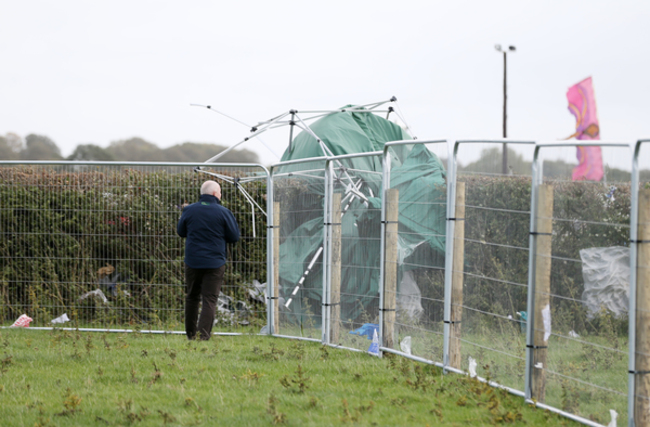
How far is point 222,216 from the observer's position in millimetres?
7984

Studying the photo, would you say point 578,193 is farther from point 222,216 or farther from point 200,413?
point 222,216

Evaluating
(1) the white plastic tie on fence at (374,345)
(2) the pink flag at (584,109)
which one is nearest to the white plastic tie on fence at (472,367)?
(1) the white plastic tie on fence at (374,345)

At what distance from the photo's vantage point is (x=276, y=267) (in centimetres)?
876

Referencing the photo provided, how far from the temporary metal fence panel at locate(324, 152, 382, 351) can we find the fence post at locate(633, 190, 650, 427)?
324 cm

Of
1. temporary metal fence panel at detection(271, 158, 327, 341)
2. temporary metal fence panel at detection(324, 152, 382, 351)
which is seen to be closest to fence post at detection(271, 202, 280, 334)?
temporary metal fence panel at detection(271, 158, 327, 341)

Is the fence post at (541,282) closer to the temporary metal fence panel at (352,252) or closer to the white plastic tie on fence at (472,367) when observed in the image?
the white plastic tie on fence at (472,367)

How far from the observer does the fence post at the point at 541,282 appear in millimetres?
4797

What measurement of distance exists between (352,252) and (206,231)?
1721 mm

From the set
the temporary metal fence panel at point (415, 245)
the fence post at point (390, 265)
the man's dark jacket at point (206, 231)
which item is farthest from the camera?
the man's dark jacket at point (206, 231)

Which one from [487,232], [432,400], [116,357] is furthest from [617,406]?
[116,357]

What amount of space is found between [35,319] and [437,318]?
19.0 feet

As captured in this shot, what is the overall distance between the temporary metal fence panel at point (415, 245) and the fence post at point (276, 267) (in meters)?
2.35

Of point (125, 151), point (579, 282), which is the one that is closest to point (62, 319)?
point (579, 282)

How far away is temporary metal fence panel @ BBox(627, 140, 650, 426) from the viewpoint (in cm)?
403
